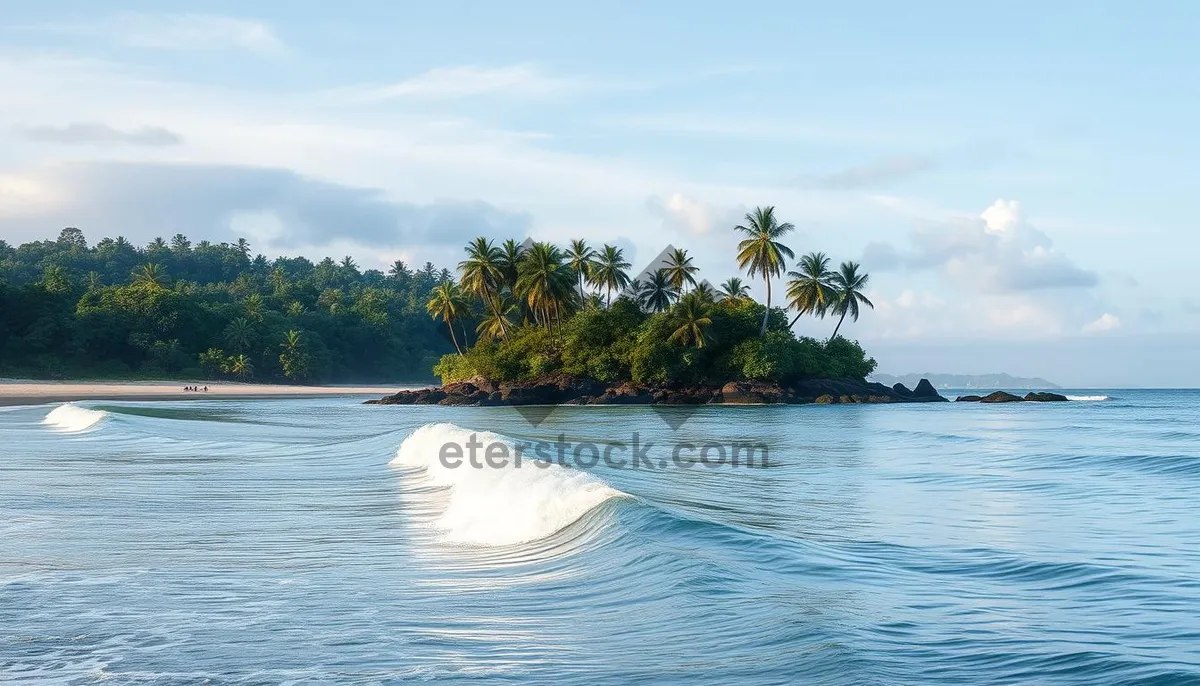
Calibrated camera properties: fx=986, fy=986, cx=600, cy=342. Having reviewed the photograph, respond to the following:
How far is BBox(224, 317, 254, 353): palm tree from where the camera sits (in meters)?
86.9

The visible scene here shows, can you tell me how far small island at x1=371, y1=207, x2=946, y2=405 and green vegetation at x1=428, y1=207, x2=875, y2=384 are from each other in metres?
0.09

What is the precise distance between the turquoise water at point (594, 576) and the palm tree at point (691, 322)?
42.6m

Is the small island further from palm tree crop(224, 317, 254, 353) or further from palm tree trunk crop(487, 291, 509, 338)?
palm tree crop(224, 317, 254, 353)

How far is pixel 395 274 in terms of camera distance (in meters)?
148

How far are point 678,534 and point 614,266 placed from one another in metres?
60.7

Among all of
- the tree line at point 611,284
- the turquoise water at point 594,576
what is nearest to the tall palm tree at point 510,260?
the tree line at point 611,284

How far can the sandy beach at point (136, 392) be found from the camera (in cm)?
5809

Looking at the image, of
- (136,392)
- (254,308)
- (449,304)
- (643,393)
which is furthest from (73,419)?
(254,308)

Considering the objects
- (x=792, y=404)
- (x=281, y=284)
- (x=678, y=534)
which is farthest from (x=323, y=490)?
(x=281, y=284)

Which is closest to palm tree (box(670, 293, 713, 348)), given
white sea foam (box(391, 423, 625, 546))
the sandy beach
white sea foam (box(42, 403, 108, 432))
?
the sandy beach

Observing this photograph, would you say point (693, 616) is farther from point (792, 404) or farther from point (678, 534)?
point (792, 404)

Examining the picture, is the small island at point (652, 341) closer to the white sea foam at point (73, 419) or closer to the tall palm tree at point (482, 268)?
the tall palm tree at point (482, 268)

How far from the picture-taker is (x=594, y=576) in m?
7.69

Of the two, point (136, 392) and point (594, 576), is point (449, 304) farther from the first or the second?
point (594, 576)
